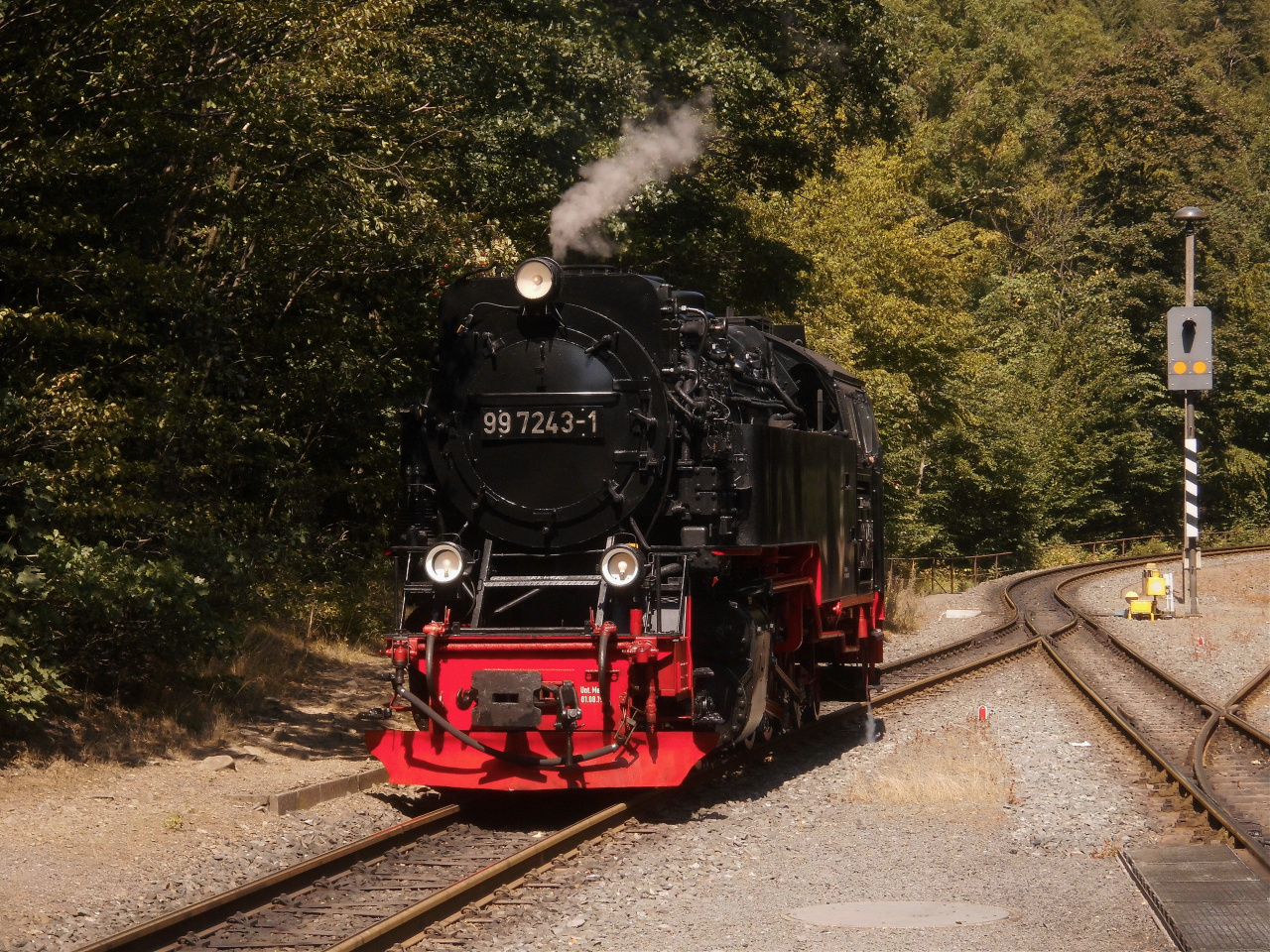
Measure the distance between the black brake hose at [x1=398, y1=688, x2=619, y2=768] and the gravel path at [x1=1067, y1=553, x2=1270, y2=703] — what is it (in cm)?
917

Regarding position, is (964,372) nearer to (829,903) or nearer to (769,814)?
(769,814)

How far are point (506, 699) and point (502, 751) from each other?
0.35m

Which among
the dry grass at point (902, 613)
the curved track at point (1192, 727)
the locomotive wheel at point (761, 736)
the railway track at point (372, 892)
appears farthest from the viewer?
the dry grass at point (902, 613)

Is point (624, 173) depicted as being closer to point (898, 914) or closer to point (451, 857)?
point (451, 857)

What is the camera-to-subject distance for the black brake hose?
8109 millimetres

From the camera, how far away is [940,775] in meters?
9.60

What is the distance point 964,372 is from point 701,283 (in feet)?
27.4

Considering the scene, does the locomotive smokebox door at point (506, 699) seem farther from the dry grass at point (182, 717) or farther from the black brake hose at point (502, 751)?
the dry grass at point (182, 717)

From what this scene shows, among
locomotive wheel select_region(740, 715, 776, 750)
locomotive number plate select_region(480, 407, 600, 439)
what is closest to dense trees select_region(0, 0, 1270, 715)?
locomotive number plate select_region(480, 407, 600, 439)

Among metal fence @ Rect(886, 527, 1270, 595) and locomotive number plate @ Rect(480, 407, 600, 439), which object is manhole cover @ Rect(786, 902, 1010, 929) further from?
metal fence @ Rect(886, 527, 1270, 595)

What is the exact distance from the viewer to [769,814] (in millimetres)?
8797

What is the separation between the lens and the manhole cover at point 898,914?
627cm

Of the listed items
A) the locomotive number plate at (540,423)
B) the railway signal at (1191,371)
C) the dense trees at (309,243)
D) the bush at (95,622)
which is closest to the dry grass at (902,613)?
the dense trees at (309,243)

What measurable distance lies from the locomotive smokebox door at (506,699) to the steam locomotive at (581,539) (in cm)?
1
